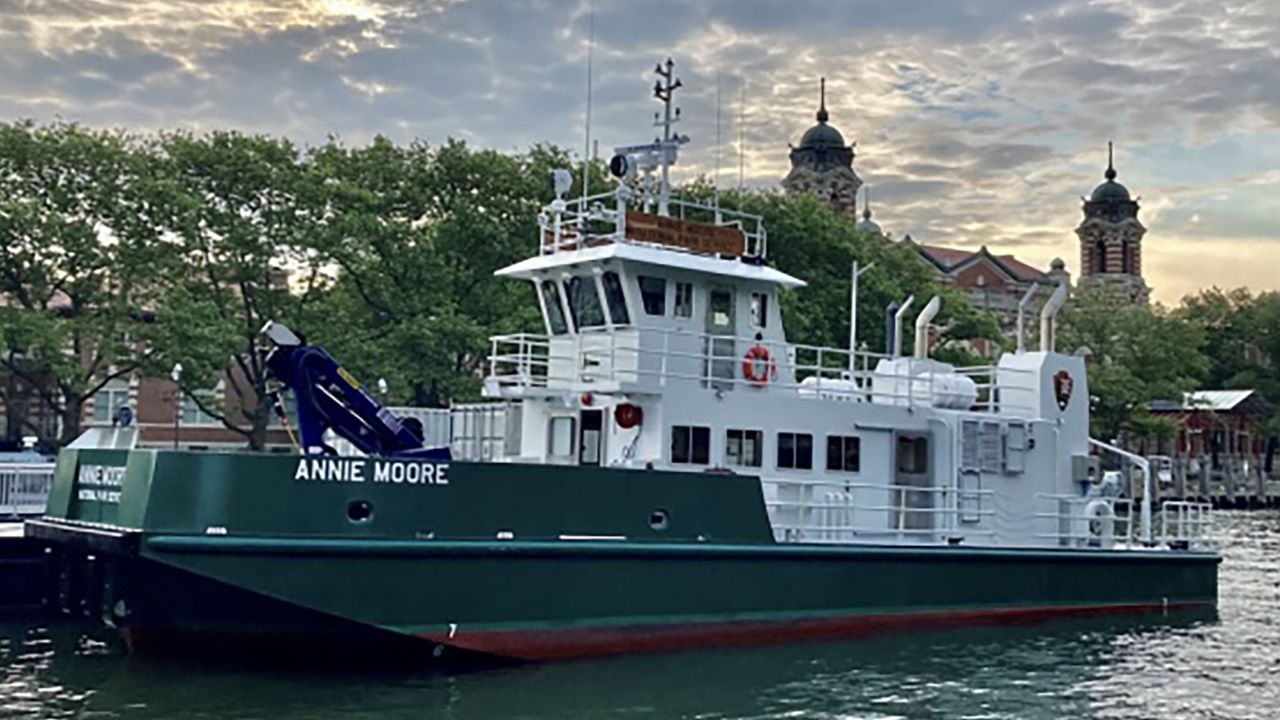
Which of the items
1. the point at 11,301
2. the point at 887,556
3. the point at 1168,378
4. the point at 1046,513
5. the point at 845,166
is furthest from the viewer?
the point at 845,166

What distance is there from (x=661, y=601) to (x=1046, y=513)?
715 centimetres

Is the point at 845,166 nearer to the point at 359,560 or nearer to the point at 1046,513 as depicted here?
the point at 1046,513

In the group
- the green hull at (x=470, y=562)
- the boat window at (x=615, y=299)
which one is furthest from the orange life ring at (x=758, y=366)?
the green hull at (x=470, y=562)

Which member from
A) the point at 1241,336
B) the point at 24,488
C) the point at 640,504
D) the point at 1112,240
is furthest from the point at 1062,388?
the point at 1112,240

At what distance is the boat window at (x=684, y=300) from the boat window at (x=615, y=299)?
75 centimetres

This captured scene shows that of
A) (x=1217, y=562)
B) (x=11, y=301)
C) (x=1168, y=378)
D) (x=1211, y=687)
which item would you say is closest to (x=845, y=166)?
(x=1168, y=378)

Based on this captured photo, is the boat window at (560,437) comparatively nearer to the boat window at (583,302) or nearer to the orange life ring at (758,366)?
the boat window at (583,302)

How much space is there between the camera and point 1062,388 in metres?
20.5

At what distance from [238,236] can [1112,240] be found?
253ft

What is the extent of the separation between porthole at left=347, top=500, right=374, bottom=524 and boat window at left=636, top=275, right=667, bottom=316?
16.2ft

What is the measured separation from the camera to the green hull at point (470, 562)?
13.6 metres

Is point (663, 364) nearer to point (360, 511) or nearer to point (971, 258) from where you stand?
point (360, 511)

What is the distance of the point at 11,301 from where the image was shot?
36.8 metres

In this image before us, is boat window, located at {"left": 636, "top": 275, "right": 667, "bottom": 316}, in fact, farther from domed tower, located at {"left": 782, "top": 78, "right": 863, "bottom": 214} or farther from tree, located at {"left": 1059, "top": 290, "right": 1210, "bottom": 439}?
domed tower, located at {"left": 782, "top": 78, "right": 863, "bottom": 214}
